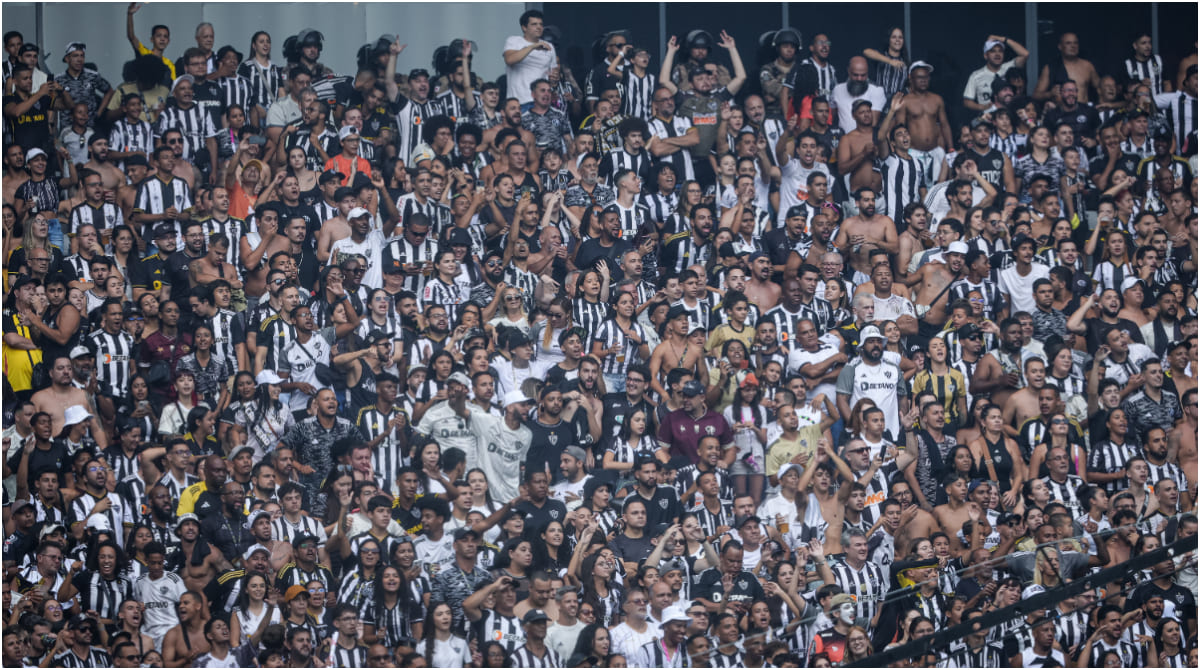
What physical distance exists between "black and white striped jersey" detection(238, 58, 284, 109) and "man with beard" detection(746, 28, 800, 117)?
3533 millimetres

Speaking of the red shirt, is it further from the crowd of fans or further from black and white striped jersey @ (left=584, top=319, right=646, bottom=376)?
black and white striped jersey @ (left=584, top=319, right=646, bottom=376)

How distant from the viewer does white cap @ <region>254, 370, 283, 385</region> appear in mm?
10844

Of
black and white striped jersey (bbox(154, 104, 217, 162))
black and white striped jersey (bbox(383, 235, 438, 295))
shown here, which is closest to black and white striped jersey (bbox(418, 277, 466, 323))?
black and white striped jersey (bbox(383, 235, 438, 295))

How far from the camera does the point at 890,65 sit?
504 inches

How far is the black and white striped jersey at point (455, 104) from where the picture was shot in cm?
1228

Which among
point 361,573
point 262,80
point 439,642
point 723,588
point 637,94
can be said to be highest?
point 262,80

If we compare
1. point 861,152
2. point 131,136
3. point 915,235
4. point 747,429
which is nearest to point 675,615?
point 747,429

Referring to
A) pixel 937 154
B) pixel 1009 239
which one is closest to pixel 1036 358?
pixel 1009 239

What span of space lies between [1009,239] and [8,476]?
23.0 ft

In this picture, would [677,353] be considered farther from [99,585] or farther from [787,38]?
[99,585]

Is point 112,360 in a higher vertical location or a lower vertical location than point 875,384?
higher

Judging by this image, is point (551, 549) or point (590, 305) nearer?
point (551, 549)

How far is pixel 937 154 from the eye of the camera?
40.8ft

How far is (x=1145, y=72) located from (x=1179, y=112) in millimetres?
420
